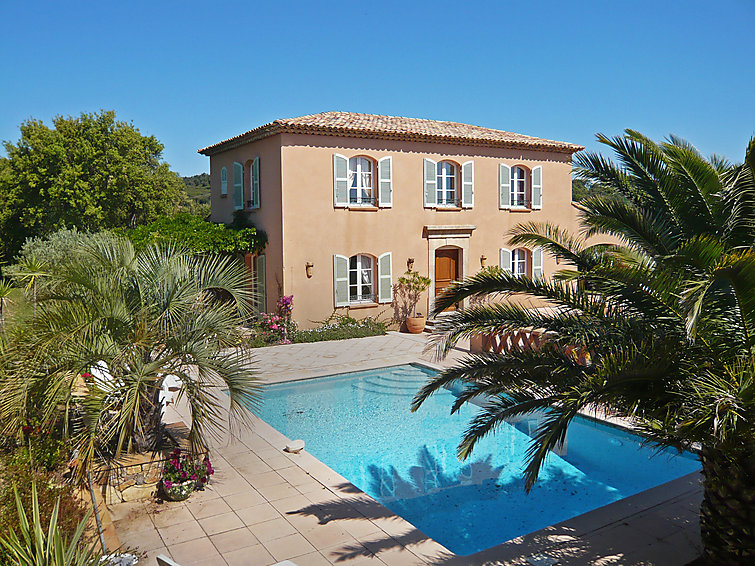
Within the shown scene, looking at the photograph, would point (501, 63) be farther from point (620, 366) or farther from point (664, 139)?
point (620, 366)

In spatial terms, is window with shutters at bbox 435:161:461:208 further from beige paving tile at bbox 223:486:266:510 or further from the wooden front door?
beige paving tile at bbox 223:486:266:510

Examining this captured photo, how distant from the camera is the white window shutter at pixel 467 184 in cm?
1888

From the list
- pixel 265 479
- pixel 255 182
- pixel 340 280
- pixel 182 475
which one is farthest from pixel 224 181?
pixel 182 475

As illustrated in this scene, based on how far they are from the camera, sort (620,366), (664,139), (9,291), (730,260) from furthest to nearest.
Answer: (9,291), (664,139), (620,366), (730,260)

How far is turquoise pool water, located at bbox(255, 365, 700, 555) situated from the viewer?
702cm

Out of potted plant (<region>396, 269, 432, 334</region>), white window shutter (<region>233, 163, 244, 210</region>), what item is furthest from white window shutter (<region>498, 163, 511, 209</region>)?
white window shutter (<region>233, 163, 244, 210</region>)

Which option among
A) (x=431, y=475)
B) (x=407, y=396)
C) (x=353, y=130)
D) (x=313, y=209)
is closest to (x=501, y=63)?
(x=353, y=130)

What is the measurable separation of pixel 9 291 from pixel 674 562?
11610 mm

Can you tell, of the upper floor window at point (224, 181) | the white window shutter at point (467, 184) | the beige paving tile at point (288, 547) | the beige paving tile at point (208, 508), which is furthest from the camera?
the upper floor window at point (224, 181)

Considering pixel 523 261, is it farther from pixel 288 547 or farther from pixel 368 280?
pixel 288 547

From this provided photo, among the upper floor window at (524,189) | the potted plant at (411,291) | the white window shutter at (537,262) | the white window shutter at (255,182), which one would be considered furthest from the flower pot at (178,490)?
the white window shutter at (537,262)

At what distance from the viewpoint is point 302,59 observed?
53.2ft

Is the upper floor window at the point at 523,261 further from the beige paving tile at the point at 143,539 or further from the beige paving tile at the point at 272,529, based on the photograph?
the beige paving tile at the point at 143,539

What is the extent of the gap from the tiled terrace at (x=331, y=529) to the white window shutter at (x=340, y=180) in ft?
34.1
